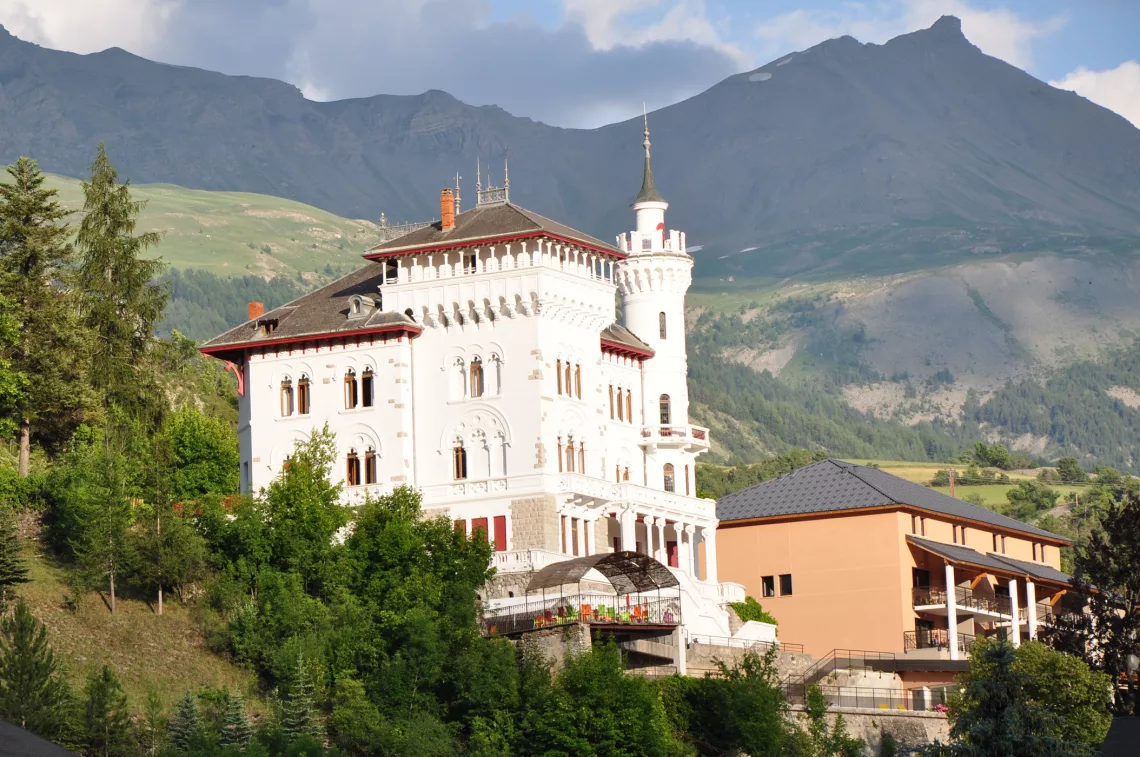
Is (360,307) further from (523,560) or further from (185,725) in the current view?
(185,725)

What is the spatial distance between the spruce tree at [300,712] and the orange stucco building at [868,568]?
99.6 feet

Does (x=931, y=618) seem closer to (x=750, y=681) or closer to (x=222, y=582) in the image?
(x=750, y=681)

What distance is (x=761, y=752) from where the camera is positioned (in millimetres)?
64812

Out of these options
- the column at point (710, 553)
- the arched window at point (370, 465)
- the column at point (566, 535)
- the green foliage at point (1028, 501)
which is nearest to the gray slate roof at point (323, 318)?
the arched window at point (370, 465)

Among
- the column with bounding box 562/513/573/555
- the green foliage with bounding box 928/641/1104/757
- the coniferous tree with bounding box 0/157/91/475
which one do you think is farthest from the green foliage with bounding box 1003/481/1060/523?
the green foliage with bounding box 928/641/1104/757

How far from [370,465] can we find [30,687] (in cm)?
2769

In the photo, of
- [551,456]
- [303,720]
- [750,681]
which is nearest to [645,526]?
[551,456]

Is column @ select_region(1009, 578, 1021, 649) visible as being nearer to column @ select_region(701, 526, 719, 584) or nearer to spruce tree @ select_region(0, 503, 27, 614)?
column @ select_region(701, 526, 719, 584)

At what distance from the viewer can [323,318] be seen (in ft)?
270

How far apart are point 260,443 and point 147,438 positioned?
481 centimetres

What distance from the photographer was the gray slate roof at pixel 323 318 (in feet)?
265

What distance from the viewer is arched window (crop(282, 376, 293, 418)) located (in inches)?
3221

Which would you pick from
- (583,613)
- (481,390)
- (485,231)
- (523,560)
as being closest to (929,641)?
(523,560)

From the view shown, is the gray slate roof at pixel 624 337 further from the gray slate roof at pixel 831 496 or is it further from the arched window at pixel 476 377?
the gray slate roof at pixel 831 496
